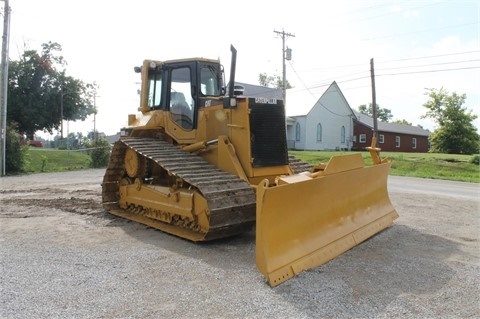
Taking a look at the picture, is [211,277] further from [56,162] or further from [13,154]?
[56,162]

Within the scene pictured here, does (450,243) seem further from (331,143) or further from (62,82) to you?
(62,82)

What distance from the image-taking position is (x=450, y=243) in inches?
244

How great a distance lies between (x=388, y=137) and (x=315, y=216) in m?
46.4

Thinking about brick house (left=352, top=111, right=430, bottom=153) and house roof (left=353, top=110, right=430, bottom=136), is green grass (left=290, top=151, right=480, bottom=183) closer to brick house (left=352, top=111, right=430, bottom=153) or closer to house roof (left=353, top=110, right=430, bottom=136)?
brick house (left=352, top=111, right=430, bottom=153)

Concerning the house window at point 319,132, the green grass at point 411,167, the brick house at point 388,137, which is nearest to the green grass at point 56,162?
the green grass at point 411,167

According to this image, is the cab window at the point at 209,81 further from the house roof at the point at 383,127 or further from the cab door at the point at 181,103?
the house roof at the point at 383,127

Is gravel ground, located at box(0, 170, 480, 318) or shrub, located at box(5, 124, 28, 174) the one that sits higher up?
shrub, located at box(5, 124, 28, 174)

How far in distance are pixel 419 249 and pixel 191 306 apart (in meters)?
3.47

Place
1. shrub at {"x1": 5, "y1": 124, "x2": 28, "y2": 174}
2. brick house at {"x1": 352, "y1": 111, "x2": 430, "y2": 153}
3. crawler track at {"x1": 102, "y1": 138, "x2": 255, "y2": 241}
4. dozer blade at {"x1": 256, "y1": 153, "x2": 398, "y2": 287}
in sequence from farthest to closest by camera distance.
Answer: brick house at {"x1": 352, "y1": 111, "x2": 430, "y2": 153}
shrub at {"x1": 5, "y1": 124, "x2": 28, "y2": 174}
crawler track at {"x1": 102, "y1": 138, "x2": 255, "y2": 241}
dozer blade at {"x1": 256, "y1": 153, "x2": 398, "y2": 287}

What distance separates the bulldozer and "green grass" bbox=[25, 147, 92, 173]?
13.0 metres

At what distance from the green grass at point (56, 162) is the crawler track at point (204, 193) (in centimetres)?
1384

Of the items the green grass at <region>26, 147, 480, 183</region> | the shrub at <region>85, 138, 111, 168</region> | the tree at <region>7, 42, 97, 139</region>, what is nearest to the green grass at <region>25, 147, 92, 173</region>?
the green grass at <region>26, 147, 480, 183</region>

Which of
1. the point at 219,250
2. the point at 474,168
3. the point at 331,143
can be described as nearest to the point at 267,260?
→ the point at 219,250

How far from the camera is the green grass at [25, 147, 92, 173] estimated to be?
2004 cm
